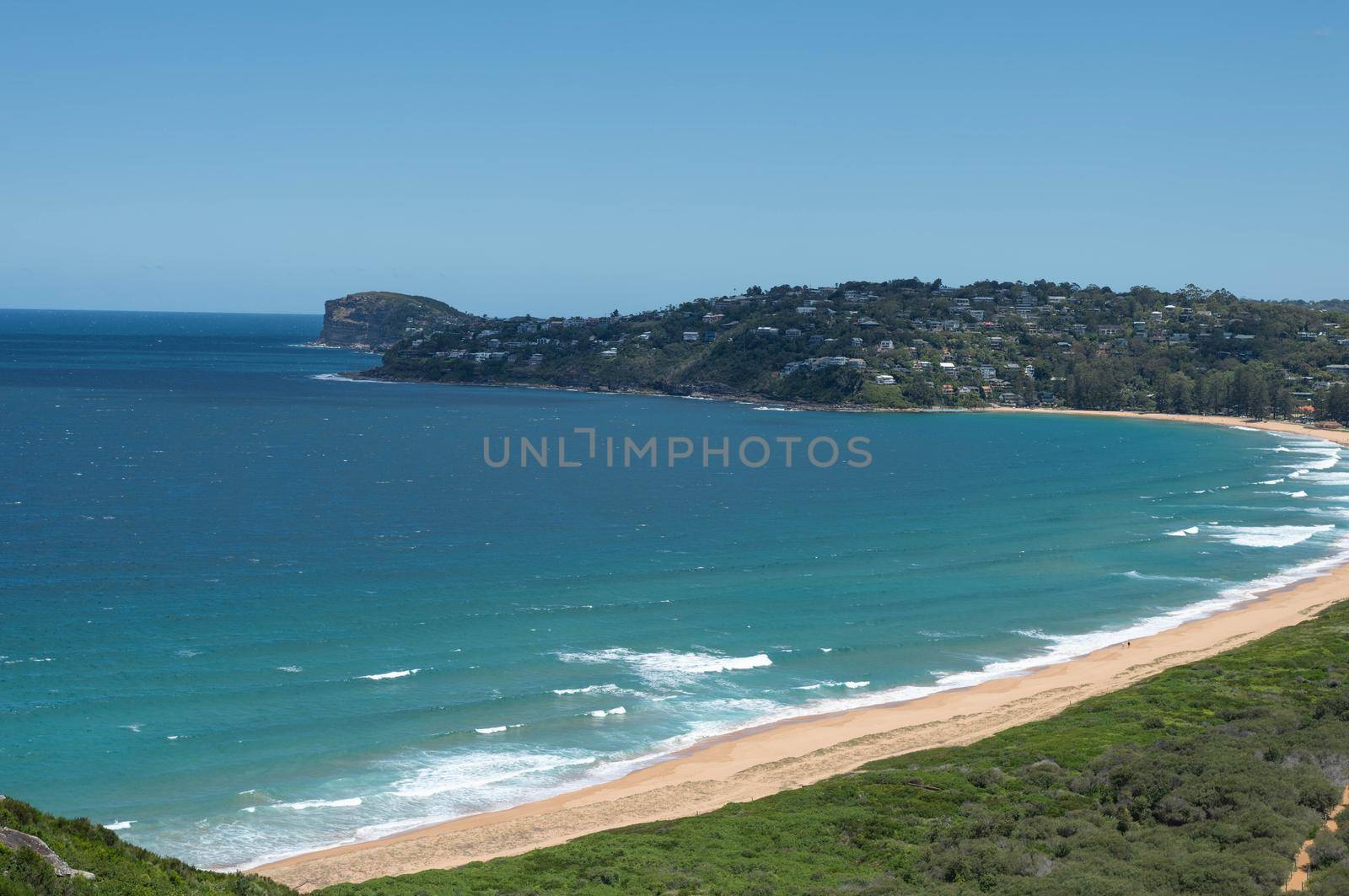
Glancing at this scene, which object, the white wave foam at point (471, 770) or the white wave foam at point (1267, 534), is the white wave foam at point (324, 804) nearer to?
the white wave foam at point (471, 770)

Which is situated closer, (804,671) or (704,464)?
(804,671)

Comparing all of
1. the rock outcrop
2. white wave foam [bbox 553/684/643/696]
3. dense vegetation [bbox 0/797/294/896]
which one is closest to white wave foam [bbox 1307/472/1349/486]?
white wave foam [bbox 553/684/643/696]

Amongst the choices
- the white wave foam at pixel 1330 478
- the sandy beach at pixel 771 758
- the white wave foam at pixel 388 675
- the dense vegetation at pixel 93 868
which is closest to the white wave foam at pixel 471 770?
the sandy beach at pixel 771 758

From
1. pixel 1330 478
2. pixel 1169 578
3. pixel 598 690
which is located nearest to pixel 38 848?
pixel 598 690

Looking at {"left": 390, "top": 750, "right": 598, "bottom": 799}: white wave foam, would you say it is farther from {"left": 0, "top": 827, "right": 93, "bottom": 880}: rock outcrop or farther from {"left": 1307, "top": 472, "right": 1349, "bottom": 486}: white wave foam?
{"left": 1307, "top": 472, "right": 1349, "bottom": 486}: white wave foam

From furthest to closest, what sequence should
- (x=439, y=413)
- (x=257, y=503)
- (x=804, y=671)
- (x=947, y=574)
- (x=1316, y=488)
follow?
1. (x=439, y=413)
2. (x=1316, y=488)
3. (x=257, y=503)
4. (x=947, y=574)
5. (x=804, y=671)

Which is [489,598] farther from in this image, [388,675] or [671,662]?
[671,662]

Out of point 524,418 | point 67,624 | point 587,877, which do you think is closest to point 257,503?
point 67,624

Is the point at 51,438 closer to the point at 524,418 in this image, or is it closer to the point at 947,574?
the point at 524,418
